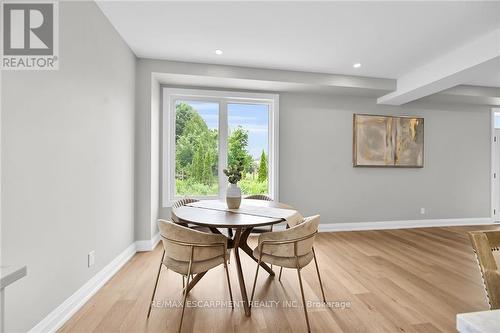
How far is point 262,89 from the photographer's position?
13.4 ft

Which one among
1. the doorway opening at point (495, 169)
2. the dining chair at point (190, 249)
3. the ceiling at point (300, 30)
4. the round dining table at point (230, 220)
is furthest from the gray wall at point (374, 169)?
the dining chair at point (190, 249)

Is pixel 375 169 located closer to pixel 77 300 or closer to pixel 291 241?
pixel 291 241

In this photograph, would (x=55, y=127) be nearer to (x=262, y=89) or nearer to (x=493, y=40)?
(x=262, y=89)

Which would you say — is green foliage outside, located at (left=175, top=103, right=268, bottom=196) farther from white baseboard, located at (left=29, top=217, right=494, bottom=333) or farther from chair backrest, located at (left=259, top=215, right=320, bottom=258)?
chair backrest, located at (left=259, top=215, right=320, bottom=258)

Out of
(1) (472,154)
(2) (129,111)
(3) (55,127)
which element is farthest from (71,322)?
(1) (472,154)

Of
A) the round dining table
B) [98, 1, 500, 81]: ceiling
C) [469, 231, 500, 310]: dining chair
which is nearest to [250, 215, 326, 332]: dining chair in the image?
the round dining table

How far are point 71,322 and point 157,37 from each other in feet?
9.56

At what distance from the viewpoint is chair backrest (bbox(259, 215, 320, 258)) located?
5.78 feet

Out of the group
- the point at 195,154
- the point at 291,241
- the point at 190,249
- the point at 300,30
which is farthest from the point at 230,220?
the point at 195,154

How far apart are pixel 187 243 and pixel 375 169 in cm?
412

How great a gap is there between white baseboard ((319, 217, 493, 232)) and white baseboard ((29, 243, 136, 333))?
3.33 meters

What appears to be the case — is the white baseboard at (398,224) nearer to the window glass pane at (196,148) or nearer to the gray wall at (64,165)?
the window glass pane at (196,148)

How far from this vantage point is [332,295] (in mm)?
2197

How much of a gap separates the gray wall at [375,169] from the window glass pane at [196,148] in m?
1.21
